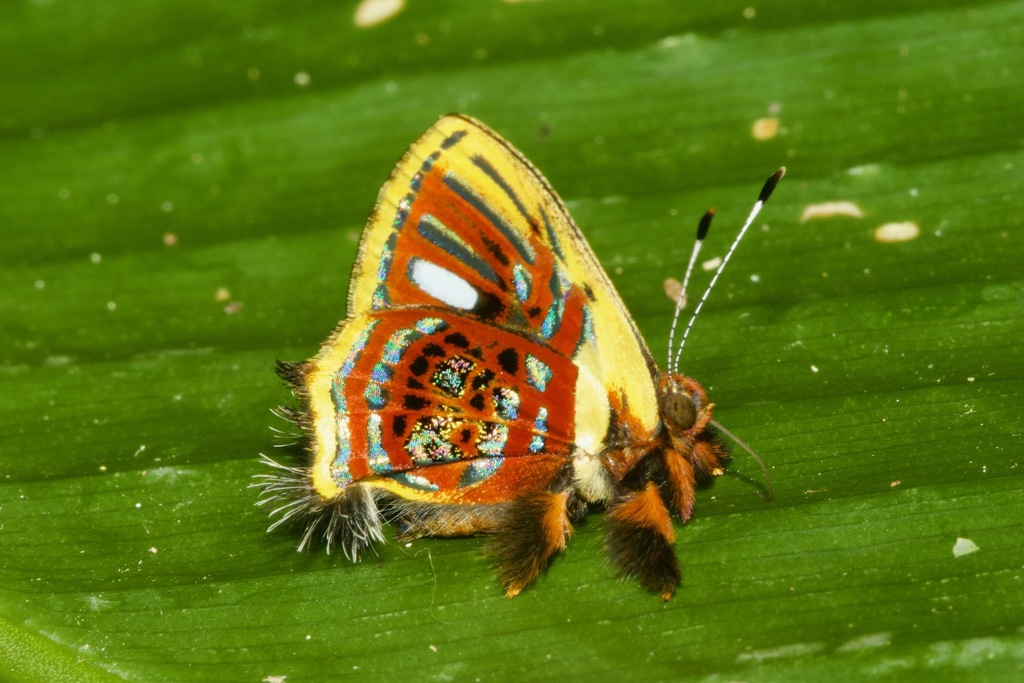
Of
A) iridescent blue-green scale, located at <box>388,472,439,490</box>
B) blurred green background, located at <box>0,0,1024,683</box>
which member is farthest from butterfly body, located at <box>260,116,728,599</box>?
blurred green background, located at <box>0,0,1024,683</box>

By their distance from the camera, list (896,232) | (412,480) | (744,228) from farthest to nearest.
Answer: (896,232) < (412,480) < (744,228)

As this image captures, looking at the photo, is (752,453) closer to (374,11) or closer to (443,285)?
(443,285)

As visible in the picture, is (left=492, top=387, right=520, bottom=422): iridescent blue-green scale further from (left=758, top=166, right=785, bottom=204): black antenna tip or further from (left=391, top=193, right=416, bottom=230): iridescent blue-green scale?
(left=758, top=166, right=785, bottom=204): black antenna tip

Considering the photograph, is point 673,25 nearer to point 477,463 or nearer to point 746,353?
point 746,353

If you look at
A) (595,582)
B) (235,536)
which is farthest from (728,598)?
(235,536)

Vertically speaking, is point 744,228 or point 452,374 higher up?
point 744,228

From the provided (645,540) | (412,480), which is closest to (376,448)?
(412,480)
